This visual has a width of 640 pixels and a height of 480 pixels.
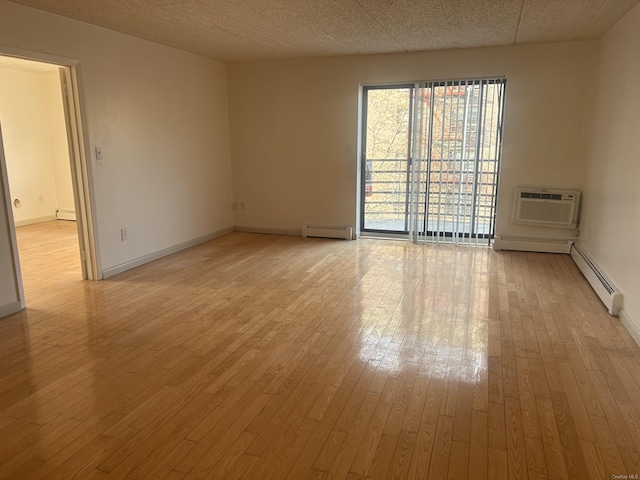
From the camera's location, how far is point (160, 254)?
5371mm

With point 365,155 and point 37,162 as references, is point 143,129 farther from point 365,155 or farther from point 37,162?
point 37,162

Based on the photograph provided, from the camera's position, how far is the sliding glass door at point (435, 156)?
5.50 metres

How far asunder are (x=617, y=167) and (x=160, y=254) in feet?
15.5

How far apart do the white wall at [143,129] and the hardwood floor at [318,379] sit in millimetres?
902

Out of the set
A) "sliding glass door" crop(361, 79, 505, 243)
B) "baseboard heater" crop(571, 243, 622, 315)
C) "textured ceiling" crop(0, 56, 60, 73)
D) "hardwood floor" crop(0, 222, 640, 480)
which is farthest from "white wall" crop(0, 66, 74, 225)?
"baseboard heater" crop(571, 243, 622, 315)

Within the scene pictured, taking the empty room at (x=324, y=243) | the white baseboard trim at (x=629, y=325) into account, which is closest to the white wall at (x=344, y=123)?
the empty room at (x=324, y=243)

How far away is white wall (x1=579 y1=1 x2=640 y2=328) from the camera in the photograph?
338 centimetres

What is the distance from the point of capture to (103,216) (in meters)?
4.51

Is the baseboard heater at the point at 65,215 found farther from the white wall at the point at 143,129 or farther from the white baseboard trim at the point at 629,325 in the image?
the white baseboard trim at the point at 629,325

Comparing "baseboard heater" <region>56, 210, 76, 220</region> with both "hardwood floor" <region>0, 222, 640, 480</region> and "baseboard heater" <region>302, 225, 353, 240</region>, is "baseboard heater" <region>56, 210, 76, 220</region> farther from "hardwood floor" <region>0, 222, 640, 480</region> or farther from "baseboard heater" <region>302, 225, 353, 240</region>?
"baseboard heater" <region>302, 225, 353, 240</region>

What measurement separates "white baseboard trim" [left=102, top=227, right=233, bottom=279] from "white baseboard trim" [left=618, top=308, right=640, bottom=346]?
14.8 feet

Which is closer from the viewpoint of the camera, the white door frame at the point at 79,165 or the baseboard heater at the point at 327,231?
the white door frame at the point at 79,165

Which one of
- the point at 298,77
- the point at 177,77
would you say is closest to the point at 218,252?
the point at 177,77

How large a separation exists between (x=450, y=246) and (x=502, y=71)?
215cm
